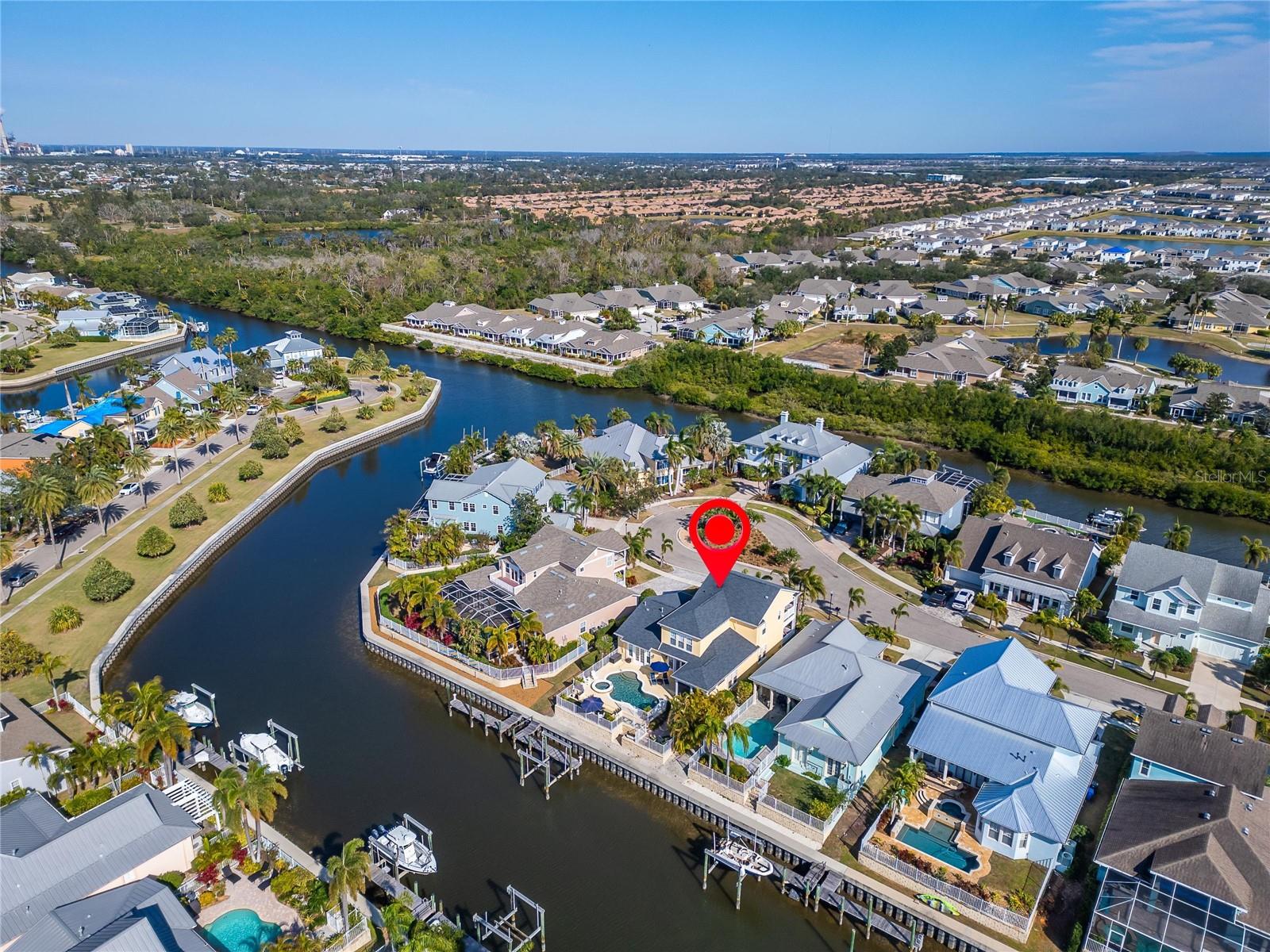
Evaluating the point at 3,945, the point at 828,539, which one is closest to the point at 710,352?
the point at 828,539

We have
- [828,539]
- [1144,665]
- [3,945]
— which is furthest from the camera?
[828,539]

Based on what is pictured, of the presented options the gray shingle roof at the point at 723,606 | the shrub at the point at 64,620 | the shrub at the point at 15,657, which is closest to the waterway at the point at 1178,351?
the gray shingle roof at the point at 723,606

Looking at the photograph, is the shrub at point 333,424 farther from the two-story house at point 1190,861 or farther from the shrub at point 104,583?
the two-story house at point 1190,861

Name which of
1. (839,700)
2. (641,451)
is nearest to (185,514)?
(641,451)

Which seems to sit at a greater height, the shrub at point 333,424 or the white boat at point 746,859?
the shrub at point 333,424

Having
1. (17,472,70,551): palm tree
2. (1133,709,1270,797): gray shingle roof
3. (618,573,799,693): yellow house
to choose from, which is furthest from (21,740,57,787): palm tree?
(1133,709,1270,797): gray shingle roof

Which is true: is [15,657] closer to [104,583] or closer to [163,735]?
[104,583]

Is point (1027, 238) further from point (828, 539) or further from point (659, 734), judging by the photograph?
point (659, 734)
